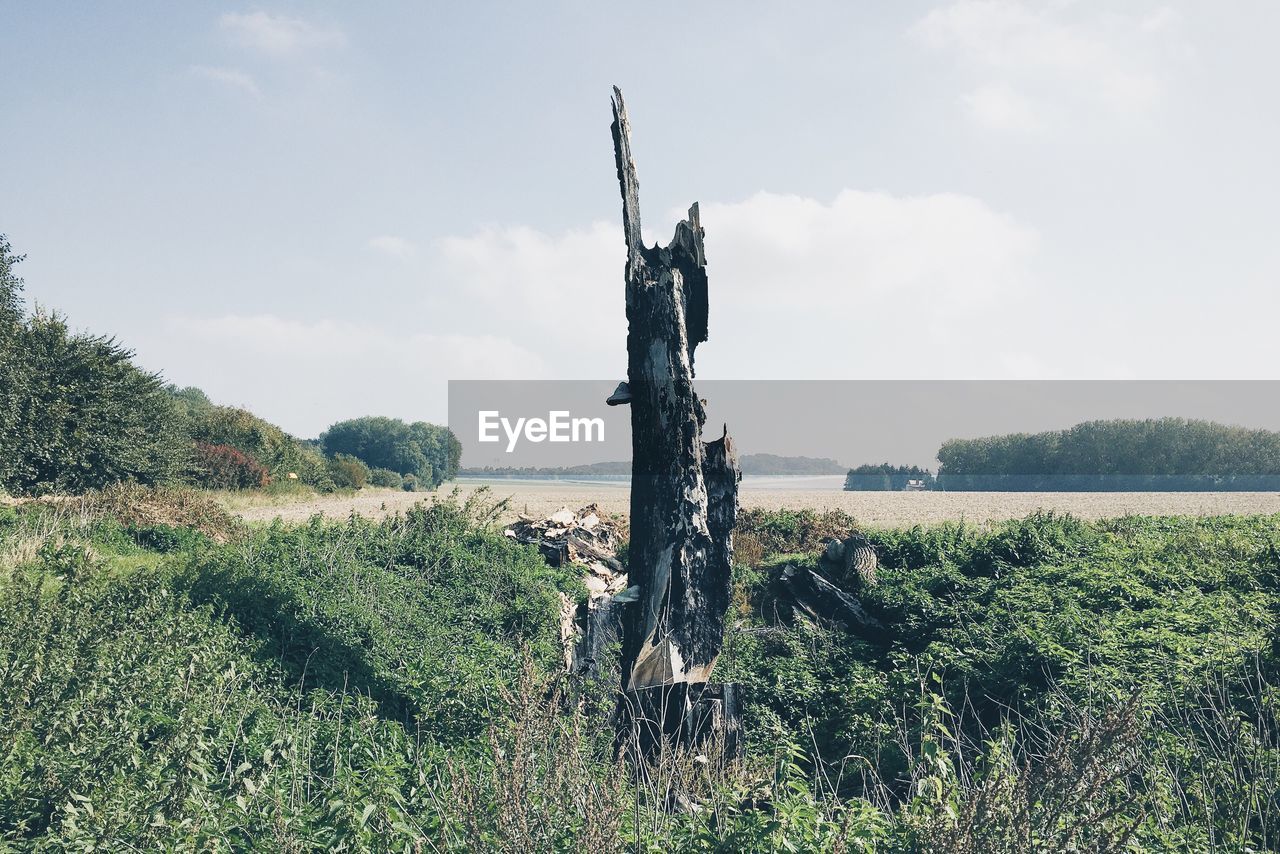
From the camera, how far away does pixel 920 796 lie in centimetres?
390

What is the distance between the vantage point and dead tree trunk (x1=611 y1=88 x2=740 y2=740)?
285 inches

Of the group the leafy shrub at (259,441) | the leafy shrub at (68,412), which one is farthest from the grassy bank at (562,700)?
the leafy shrub at (259,441)

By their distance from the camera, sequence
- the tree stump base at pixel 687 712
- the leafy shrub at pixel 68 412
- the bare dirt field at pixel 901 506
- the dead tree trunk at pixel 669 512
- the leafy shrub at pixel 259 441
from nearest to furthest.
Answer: the tree stump base at pixel 687 712 < the dead tree trunk at pixel 669 512 < the leafy shrub at pixel 68 412 < the bare dirt field at pixel 901 506 < the leafy shrub at pixel 259 441

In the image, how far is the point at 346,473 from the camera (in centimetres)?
4453

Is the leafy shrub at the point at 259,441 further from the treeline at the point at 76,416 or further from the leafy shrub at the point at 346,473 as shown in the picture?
the treeline at the point at 76,416

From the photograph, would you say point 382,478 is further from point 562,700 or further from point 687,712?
point 687,712

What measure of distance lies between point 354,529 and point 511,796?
37.9 ft

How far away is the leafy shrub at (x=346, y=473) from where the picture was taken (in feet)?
143

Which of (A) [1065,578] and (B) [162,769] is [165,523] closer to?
(B) [162,769]

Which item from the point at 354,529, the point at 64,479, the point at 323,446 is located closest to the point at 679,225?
the point at 354,529

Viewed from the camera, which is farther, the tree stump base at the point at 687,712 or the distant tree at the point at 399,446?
the distant tree at the point at 399,446

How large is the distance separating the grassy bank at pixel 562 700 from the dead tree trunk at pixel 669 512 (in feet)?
2.56

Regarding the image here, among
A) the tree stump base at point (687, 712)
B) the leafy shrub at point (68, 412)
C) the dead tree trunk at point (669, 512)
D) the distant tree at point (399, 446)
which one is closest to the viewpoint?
the tree stump base at point (687, 712)

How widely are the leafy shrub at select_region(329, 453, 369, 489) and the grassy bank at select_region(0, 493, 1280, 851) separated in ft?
95.2
